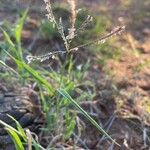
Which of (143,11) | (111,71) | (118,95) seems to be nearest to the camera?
(118,95)

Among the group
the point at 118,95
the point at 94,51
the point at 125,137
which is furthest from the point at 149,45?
the point at 125,137

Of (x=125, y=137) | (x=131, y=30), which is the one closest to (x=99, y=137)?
(x=125, y=137)

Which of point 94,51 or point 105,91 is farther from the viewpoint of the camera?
point 94,51

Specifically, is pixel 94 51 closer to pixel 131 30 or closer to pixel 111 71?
pixel 111 71

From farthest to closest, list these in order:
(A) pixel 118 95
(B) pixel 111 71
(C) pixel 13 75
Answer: (B) pixel 111 71 → (A) pixel 118 95 → (C) pixel 13 75

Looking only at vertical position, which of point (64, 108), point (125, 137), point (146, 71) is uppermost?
point (146, 71)

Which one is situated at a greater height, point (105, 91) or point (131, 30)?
point (131, 30)
